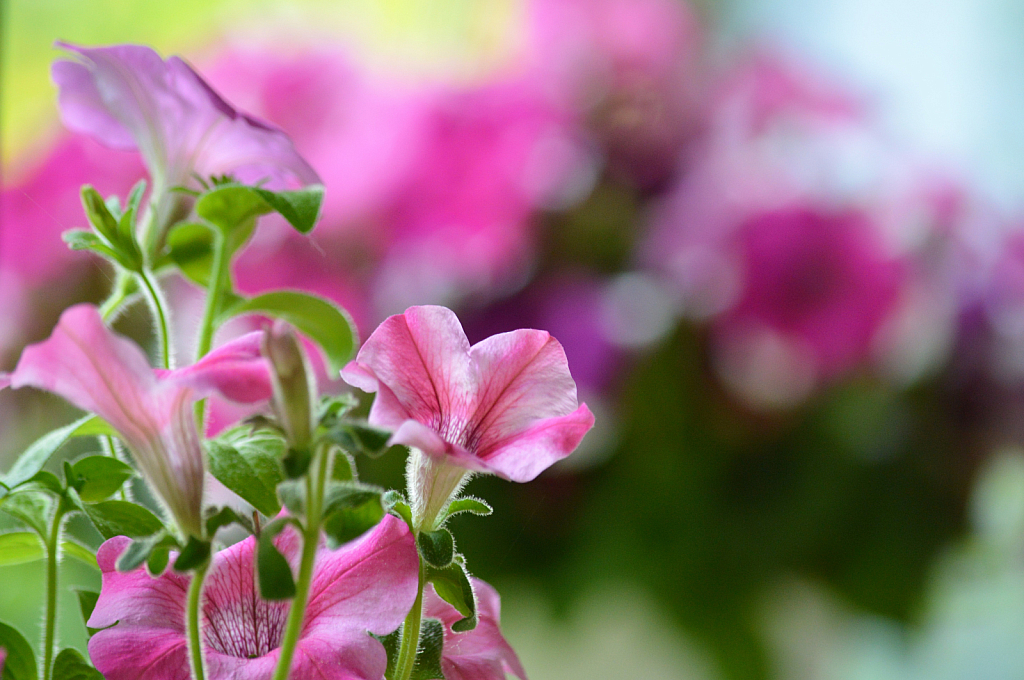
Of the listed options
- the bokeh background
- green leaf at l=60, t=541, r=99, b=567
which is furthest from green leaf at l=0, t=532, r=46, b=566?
the bokeh background

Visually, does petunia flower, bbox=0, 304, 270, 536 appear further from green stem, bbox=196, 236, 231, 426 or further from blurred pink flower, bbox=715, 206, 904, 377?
blurred pink flower, bbox=715, 206, 904, 377

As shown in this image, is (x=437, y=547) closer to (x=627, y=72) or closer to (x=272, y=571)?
(x=272, y=571)

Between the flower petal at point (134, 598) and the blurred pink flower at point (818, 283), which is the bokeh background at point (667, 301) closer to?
the blurred pink flower at point (818, 283)

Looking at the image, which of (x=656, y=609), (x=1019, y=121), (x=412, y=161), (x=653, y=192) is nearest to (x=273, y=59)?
(x=412, y=161)

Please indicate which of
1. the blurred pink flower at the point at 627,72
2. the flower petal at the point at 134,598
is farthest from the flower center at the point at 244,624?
the blurred pink flower at the point at 627,72

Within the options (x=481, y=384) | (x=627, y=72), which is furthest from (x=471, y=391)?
(x=627, y=72)

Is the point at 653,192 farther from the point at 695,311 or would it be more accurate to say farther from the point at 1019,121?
the point at 1019,121

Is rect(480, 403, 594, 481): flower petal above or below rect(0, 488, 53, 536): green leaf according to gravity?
above
